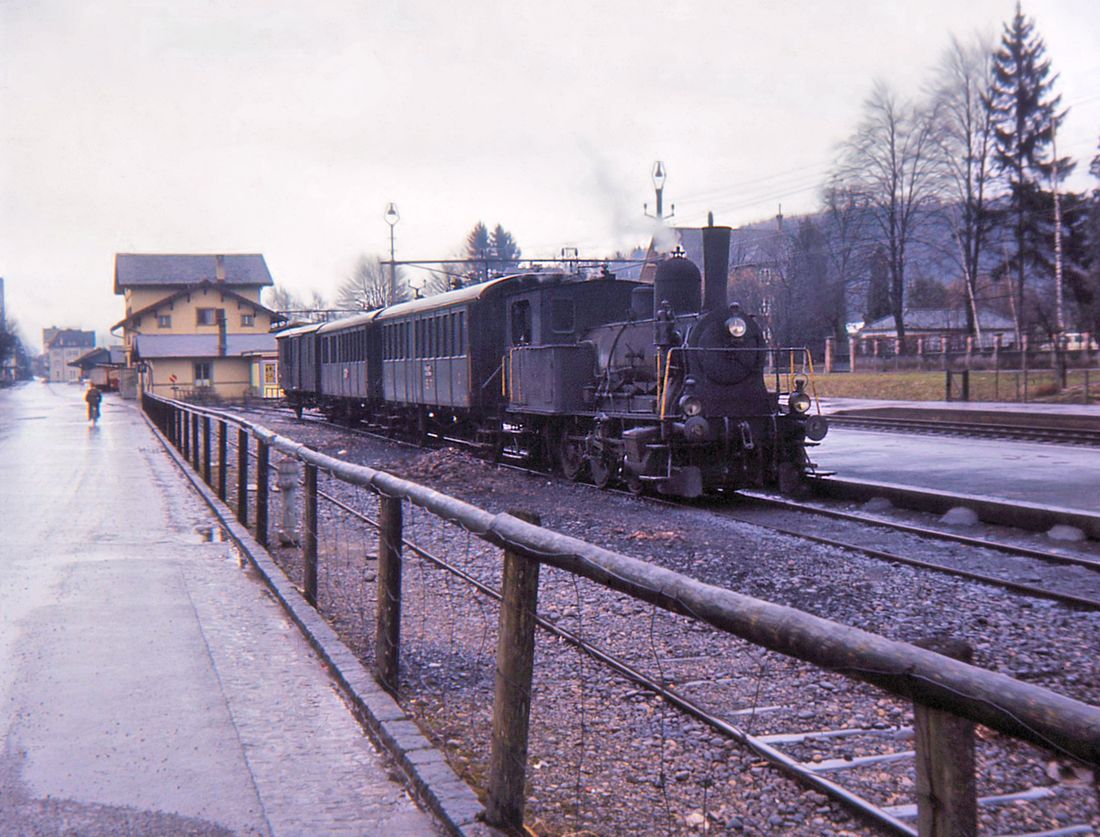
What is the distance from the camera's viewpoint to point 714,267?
550 inches

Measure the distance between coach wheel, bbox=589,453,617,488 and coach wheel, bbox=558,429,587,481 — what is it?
48 centimetres

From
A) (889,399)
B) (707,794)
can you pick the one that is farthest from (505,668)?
(889,399)

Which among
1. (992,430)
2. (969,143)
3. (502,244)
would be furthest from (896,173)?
(502,244)

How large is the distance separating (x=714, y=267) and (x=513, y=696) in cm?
1092

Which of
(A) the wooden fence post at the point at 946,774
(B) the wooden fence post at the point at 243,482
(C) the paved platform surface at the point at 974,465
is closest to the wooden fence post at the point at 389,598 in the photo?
(A) the wooden fence post at the point at 946,774

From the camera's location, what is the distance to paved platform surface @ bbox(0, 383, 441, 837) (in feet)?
13.0

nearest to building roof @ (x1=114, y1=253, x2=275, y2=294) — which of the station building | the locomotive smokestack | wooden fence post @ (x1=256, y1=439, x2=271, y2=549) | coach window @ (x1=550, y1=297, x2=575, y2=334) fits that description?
the station building

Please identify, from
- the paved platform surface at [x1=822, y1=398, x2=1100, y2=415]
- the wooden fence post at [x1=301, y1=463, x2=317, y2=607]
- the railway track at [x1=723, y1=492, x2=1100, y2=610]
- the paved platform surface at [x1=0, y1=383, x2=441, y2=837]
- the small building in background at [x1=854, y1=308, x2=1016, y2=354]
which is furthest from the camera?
the small building in background at [x1=854, y1=308, x2=1016, y2=354]

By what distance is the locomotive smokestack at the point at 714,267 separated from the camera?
13.9 meters

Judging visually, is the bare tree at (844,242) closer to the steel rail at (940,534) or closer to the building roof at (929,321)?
the building roof at (929,321)

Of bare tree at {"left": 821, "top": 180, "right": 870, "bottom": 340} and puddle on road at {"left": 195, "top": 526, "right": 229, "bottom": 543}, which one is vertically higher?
bare tree at {"left": 821, "top": 180, "right": 870, "bottom": 340}

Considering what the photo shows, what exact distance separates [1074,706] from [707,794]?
2.58m

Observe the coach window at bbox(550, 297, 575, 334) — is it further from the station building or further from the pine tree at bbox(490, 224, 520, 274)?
the pine tree at bbox(490, 224, 520, 274)

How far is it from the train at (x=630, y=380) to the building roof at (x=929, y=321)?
5551cm
